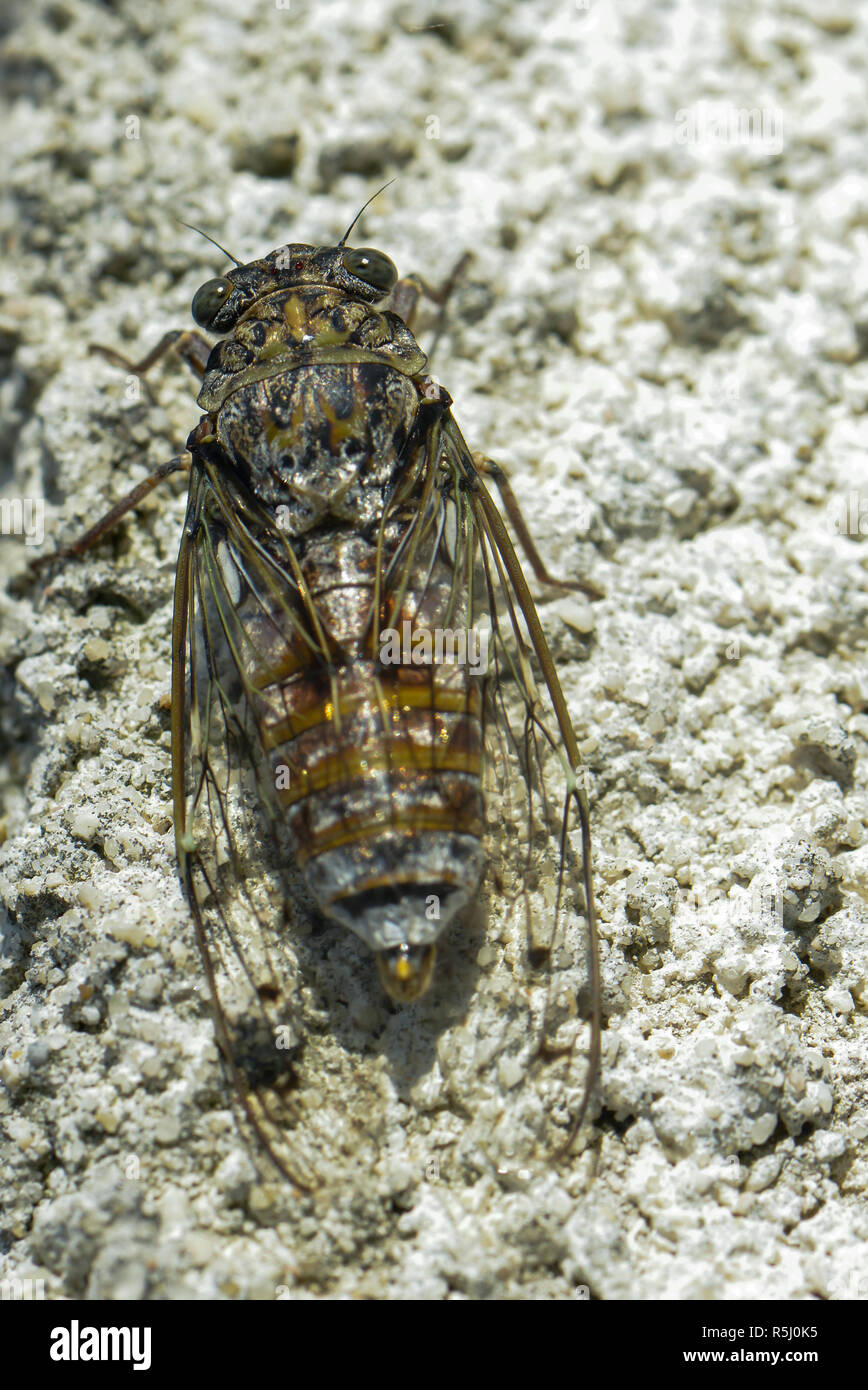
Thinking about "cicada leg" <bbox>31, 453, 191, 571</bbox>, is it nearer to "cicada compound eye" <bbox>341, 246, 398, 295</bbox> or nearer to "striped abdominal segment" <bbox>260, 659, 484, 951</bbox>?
"cicada compound eye" <bbox>341, 246, 398, 295</bbox>

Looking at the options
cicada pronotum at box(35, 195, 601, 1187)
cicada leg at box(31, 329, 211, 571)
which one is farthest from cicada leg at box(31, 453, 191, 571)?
cicada pronotum at box(35, 195, 601, 1187)

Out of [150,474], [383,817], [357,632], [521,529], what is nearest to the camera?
[383,817]

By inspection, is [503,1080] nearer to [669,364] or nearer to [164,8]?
[669,364]

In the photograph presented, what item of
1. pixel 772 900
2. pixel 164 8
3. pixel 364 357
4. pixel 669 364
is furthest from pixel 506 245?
pixel 772 900

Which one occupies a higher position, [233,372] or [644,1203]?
[233,372]

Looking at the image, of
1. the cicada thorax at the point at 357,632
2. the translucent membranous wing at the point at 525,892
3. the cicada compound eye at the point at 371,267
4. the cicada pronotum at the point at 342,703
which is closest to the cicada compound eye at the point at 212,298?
the cicada pronotum at the point at 342,703

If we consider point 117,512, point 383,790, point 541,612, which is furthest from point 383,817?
point 117,512

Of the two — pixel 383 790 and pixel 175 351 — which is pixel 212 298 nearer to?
pixel 175 351
